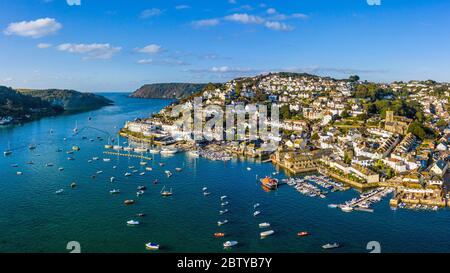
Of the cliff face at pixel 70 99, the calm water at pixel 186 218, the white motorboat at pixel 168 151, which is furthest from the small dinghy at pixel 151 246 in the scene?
the cliff face at pixel 70 99

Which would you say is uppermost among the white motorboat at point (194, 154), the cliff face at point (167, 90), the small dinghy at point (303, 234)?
the cliff face at point (167, 90)

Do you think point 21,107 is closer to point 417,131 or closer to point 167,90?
point 417,131

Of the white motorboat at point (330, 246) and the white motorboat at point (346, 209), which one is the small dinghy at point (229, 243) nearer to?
the white motorboat at point (330, 246)

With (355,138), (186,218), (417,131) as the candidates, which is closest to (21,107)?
(355,138)

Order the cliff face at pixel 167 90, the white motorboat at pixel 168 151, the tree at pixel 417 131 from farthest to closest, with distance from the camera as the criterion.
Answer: the cliff face at pixel 167 90 < the tree at pixel 417 131 < the white motorboat at pixel 168 151

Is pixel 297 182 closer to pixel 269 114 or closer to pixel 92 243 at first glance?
pixel 92 243
